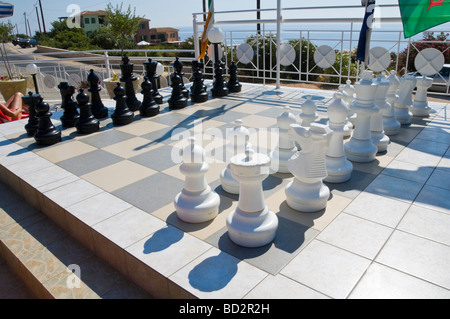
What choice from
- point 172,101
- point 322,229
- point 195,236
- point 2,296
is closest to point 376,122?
point 322,229

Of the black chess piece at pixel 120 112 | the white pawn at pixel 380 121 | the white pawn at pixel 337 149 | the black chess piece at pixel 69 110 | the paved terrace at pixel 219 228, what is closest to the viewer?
the paved terrace at pixel 219 228

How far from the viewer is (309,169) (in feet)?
7.59

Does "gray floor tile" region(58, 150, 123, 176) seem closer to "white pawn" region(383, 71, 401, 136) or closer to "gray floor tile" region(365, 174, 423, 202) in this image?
"gray floor tile" region(365, 174, 423, 202)

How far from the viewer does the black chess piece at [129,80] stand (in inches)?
196

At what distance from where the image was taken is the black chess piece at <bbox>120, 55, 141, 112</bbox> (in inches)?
196

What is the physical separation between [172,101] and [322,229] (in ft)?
11.7

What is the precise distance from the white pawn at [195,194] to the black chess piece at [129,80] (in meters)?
3.13

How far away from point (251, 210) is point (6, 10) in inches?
384

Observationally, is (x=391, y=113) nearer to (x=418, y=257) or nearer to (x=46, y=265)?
(x=418, y=257)

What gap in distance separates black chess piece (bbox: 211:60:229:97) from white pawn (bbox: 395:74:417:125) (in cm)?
277

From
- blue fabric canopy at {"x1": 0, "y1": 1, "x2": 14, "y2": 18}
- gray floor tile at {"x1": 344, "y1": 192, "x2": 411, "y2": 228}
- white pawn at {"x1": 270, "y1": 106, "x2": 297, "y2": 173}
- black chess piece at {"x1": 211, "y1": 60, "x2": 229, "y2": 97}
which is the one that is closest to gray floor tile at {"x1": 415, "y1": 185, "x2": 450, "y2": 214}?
gray floor tile at {"x1": 344, "y1": 192, "x2": 411, "y2": 228}

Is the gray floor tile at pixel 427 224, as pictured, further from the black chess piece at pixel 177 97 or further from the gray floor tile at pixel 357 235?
the black chess piece at pixel 177 97

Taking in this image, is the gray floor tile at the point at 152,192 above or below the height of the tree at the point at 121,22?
below

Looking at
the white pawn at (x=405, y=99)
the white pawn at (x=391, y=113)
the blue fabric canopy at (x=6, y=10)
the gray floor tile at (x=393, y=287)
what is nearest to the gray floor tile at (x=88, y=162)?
the gray floor tile at (x=393, y=287)
